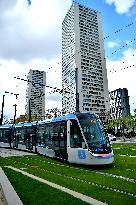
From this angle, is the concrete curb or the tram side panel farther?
the tram side panel

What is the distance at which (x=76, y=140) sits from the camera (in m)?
17.0

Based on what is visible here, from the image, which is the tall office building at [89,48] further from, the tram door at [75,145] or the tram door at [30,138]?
the tram door at [75,145]

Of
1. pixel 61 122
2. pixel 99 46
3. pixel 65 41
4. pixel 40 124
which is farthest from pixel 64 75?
pixel 99 46

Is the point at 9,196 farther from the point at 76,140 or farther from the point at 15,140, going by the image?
the point at 15,140

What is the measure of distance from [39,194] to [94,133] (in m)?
7.93

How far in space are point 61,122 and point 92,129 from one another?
11.0ft

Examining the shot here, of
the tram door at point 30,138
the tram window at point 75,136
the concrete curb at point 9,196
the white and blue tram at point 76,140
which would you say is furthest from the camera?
the tram door at point 30,138

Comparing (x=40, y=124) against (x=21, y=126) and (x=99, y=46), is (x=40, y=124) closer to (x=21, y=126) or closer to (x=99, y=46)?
(x=21, y=126)

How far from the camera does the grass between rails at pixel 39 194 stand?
311 inches

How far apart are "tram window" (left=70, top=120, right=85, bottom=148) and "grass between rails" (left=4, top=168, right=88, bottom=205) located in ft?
18.2

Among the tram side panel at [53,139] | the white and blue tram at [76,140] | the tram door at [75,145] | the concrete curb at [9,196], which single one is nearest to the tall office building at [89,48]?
the tram side panel at [53,139]

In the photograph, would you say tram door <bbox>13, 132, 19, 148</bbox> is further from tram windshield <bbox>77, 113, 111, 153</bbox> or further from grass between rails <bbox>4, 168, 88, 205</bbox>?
grass between rails <bbox>4, 168, 88, 205</bbox>

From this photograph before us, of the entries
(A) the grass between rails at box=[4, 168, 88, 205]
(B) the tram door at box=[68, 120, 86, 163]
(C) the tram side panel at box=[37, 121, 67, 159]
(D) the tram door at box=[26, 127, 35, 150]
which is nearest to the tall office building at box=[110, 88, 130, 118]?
(D) the tram door at box=[26, 127, 35, 150]

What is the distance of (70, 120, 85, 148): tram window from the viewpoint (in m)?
16.6
